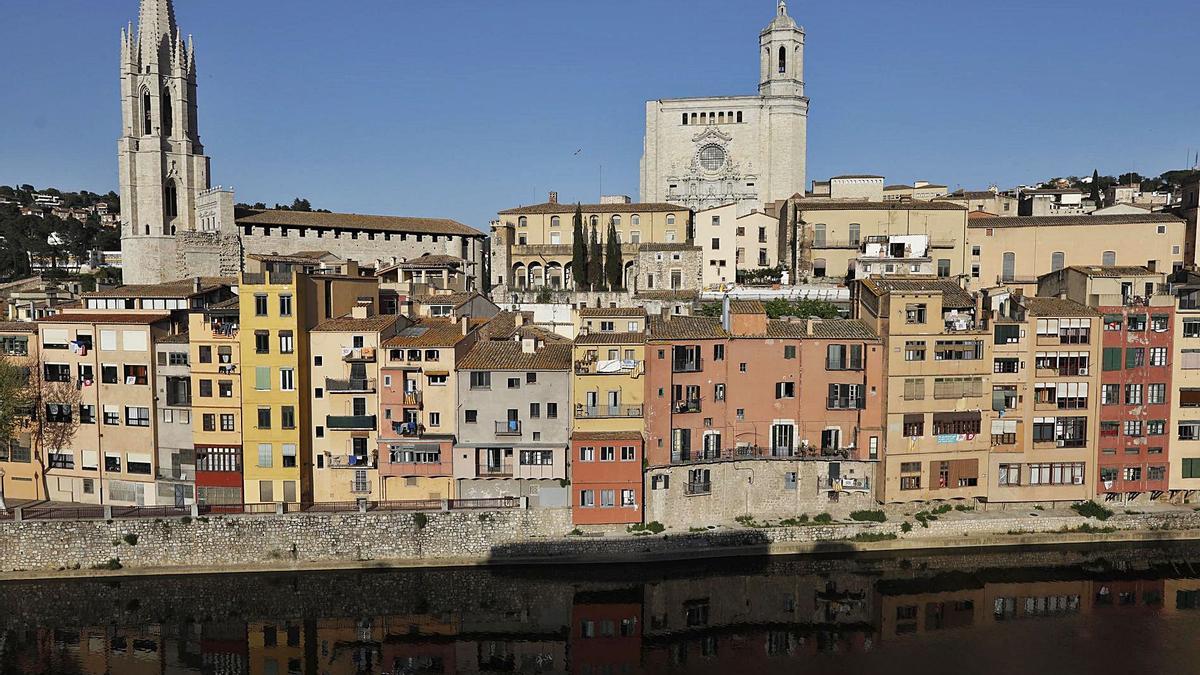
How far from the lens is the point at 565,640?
29.3m

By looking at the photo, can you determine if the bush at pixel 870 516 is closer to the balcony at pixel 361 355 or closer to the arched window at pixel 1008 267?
the balcony at pixel 361 355

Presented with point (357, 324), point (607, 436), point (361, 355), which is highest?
point (357, 324)

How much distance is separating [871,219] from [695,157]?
2652cm

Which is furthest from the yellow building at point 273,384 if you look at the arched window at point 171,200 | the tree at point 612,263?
the arched window at point 171,200

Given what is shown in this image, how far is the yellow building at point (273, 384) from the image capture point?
114 ft

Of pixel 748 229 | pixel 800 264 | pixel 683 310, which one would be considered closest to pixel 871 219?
pixel 800 264

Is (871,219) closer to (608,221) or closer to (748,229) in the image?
(748,229)

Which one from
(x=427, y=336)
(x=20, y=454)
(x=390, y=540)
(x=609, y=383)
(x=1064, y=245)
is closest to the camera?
(x=390, y=540)

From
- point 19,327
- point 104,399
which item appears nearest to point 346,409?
point 104,399

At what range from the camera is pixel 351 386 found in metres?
35.1

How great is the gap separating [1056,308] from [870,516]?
11.7 m

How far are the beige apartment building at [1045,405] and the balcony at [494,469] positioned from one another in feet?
63.7

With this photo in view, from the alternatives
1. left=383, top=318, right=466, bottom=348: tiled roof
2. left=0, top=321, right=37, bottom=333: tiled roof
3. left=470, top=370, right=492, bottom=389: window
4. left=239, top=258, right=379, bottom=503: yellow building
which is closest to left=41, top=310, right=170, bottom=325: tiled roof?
left=0, top=321, right=37, bottom=333: tiled roof

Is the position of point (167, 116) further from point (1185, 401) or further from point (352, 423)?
point (1185, 401)
